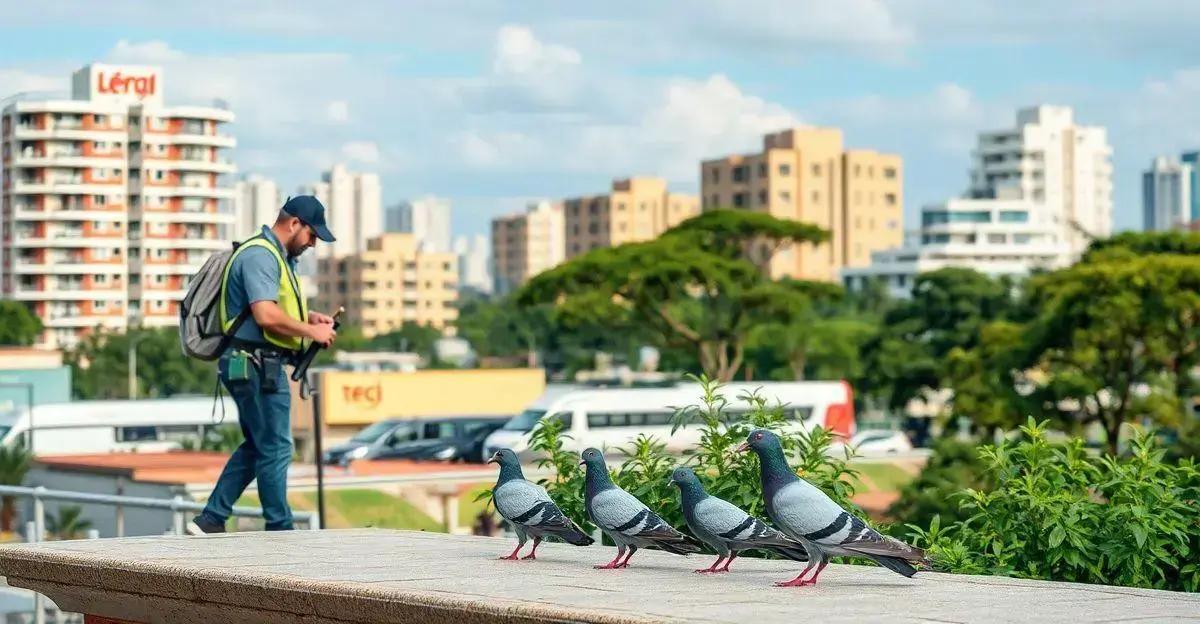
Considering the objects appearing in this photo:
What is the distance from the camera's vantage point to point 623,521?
19.7 ft

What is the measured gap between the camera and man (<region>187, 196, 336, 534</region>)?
8023 millimetres

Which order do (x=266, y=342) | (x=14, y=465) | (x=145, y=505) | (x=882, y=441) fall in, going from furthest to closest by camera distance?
(x=882, y=441) → (x=14, y=465) → (x=145, y=505) → (x=266, y=342)

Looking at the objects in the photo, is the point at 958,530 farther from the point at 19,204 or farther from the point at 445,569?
the point at 19,204

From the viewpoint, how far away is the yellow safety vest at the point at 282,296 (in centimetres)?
810

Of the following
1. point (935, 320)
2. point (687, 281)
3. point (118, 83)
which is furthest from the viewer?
point (118, 83)

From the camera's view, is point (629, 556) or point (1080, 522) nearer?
point (629, 556)

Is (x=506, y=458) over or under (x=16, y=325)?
over

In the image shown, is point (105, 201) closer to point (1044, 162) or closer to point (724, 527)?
point (724, 527)

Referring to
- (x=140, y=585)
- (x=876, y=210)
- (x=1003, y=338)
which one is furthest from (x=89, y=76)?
(x=140, y=585)

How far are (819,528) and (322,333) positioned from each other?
3093mm

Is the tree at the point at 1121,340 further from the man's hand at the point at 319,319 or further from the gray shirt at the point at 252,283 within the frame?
the gray shirt at the point at 252,283

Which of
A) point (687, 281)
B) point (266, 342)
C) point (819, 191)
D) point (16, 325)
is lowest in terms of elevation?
point (16, 325)

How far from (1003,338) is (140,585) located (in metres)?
37.9

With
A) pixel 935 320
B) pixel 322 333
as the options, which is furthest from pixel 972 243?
pixel 322 333
